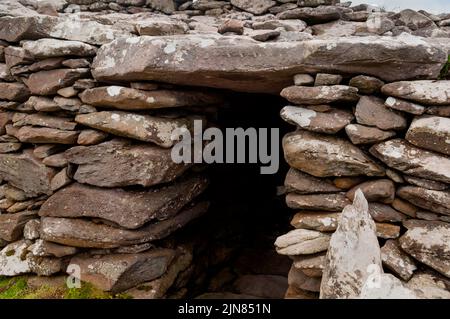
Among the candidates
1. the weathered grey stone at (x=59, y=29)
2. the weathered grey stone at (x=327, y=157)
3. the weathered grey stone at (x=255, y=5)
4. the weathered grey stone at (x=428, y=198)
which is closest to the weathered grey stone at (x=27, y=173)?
the weathered grey stone at (x=59, y=29)

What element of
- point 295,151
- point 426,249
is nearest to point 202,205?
point 295,151

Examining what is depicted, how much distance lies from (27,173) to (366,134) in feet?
17.9

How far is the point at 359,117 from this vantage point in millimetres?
4309

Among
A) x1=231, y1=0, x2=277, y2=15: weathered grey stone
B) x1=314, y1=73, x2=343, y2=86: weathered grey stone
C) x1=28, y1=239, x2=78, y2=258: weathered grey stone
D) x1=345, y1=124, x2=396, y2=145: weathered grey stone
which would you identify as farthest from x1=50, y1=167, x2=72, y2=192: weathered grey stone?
x1=231, y1=0, x2=277, y2=15: weathered grey stone

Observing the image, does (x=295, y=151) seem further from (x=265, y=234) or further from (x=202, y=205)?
(x=265, y=234)

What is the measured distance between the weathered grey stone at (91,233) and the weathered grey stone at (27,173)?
60cm

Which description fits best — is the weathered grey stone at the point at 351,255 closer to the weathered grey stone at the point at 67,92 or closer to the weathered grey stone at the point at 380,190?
the weathered grey stone at the point at 380,190

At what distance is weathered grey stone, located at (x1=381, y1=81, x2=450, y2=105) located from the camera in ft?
13.0

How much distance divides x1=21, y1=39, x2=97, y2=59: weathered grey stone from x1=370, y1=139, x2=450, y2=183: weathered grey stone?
459 centimetres

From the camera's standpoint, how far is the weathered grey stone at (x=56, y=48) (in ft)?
18.1

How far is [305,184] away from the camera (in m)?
4.69

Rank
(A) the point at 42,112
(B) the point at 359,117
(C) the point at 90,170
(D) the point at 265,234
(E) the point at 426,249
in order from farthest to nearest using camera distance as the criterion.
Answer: (D) the point at 265,234 < (A) the point at 42,112 < (C) the point at 90,170 < (B) the point at 359,117 < (E) the point at 426,249

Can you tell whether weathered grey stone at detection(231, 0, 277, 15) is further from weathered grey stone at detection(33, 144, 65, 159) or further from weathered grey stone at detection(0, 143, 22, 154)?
weathered grey stone at detection(0, 143, 22, 154)

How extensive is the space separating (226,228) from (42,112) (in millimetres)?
4891
